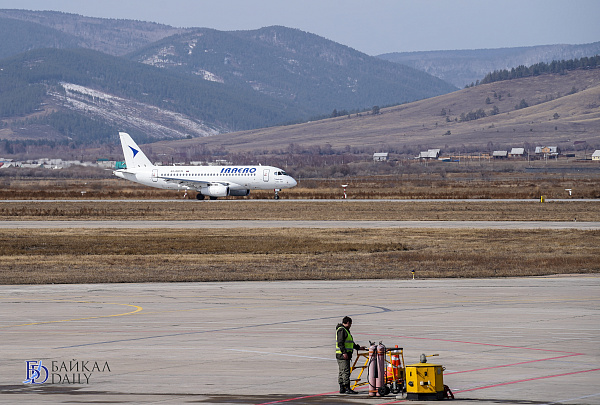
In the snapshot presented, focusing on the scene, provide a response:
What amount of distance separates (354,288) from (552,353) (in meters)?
14.5

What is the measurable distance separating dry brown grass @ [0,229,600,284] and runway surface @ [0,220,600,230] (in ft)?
11.9

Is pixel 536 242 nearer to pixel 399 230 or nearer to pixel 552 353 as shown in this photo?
pixel 399 230

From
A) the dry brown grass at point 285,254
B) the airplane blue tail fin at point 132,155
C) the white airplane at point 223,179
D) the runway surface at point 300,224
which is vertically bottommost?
the dry brown grass at point 285,254

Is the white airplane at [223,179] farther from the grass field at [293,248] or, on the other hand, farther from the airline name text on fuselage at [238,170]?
the grass field at [293,248]

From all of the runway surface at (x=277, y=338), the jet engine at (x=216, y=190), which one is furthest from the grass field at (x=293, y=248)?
the jet engine at (x=216, y=190)

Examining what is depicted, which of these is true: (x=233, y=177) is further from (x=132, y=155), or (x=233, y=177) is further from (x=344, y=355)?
(x=344, y=355)

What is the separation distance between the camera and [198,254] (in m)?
47.8

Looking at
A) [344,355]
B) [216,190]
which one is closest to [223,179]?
[216,190]

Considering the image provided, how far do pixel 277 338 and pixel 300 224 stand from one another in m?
42.9

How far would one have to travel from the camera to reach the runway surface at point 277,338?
1745 centimetres

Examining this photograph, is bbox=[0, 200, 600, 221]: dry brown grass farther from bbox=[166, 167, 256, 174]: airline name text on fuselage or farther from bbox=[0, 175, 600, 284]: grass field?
bbox=[166, 167, 256, 174]: airline name text on fuselage

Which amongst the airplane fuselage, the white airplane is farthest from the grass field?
the airplane fuselage

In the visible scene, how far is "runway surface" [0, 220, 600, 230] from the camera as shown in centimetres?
6303

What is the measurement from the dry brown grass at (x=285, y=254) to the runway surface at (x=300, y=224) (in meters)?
3.62
